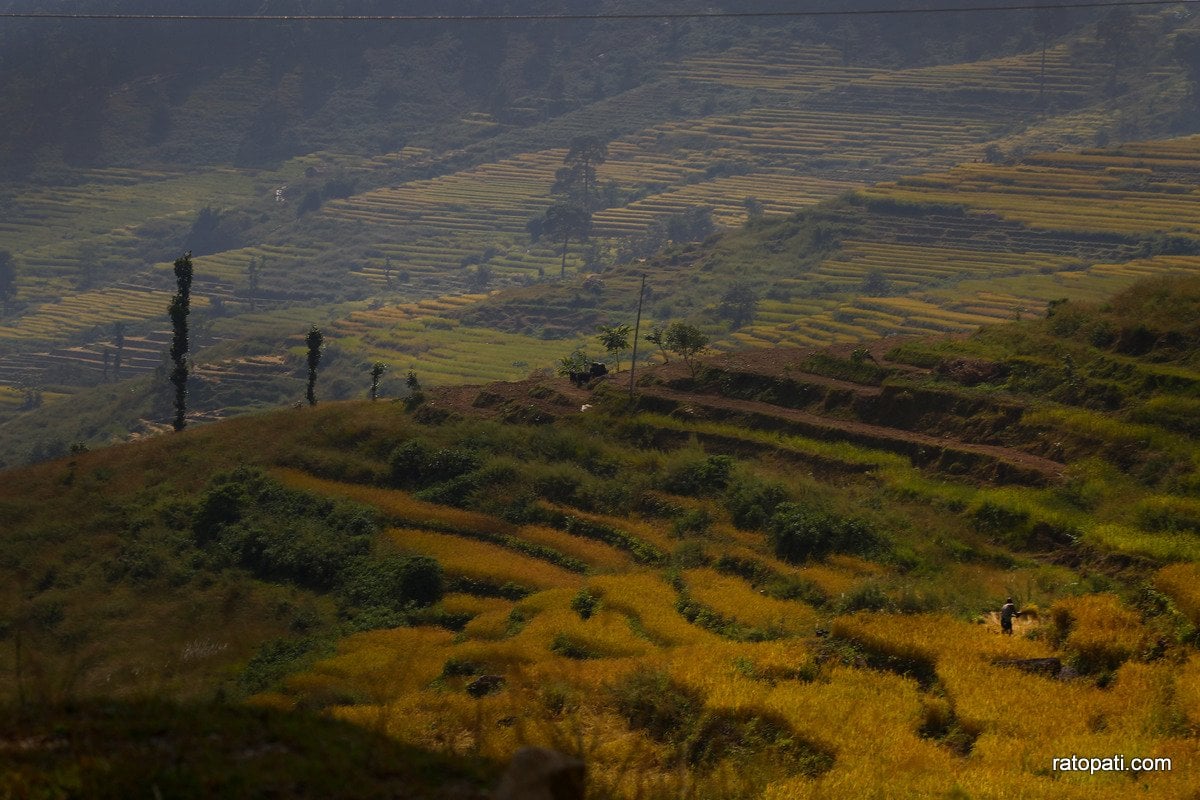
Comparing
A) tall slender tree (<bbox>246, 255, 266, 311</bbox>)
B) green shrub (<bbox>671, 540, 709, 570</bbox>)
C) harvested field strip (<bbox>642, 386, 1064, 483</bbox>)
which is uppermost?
harvested field strip (<bbox>642, 386, 1064, 483</bbox>)

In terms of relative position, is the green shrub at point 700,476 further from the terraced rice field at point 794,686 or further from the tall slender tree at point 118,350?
the tall slender tree at point 118,350

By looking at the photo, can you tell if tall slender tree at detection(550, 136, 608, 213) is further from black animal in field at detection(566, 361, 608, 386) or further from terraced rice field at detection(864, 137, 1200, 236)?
black animal in field at detection(566, 361, 608, 386)

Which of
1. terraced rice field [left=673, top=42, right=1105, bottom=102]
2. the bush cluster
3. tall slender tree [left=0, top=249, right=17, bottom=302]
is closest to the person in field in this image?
the bush cluster

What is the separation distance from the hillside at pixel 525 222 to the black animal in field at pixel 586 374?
99.7 feet

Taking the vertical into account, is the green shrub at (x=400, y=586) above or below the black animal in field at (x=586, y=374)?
below

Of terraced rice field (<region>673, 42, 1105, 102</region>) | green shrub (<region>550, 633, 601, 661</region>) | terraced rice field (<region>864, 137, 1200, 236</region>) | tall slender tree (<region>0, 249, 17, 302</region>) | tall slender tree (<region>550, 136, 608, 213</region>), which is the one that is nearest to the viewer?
green shrub (<region>550, 633, 601, 661</region>)

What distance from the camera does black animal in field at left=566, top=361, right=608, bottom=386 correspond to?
4462cm

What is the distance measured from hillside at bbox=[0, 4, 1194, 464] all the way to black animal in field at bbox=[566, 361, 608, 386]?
30378 millimetres

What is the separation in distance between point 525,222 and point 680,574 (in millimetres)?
130163

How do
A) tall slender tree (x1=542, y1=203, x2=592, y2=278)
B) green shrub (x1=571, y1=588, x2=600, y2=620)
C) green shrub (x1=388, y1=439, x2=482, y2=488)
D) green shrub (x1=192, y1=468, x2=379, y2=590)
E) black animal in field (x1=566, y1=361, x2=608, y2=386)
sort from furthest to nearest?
tall slender tree (x1=542, y1=203, x2=592, y2=278), black animal in field (x1=566, y1=361, x2=608, y2=386), green shrub (x1=388, y1=439, x2=482, y2=488), green shrub (x1=192, y1=468, x2=379, y2=590), green shrub (x1=571, y1=588, x2=600, y2=620)

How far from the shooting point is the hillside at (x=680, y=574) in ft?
55.2

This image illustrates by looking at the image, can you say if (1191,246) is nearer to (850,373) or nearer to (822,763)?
(850,373)

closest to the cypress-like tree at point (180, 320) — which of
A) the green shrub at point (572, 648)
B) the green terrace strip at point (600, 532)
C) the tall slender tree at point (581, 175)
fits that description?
the green terrace strip at point (600, 532)

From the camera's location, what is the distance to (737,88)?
18688cm
